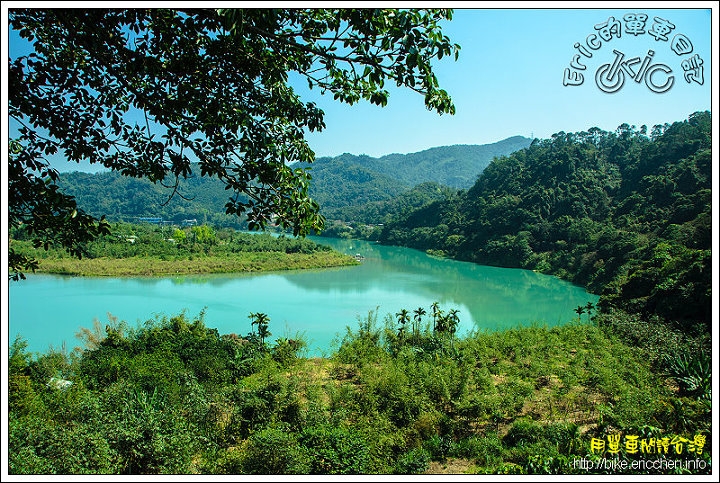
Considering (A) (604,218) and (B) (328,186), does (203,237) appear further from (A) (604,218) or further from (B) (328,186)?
(B) (328,186)

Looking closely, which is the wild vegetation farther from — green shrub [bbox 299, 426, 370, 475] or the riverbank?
green shrub [bbox 299, 426, 370, 475]

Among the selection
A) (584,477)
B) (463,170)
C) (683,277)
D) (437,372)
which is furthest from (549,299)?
(463,170)

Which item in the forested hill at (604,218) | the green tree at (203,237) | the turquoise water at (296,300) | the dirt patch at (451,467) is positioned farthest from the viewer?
the green tree at (203,237)

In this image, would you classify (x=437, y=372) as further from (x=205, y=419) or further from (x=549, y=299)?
(x=549, y=299)

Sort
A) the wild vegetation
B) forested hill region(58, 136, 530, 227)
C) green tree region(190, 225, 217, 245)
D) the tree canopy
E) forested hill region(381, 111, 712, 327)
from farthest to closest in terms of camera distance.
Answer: green tree region(190, 225, 217, 245)
forested hill region(58, 136, 530, 227)
the wild vegetation
forested hill region(381, 111, 712, 327)
the tree canopy

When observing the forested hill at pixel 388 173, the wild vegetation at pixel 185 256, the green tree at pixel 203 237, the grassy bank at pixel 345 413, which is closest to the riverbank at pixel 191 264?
the wild vegetation at pixel 185 256

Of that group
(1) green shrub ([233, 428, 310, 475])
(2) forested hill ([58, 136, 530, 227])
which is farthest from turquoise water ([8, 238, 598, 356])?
(1) green shrub ([233, 428, 310, 475])

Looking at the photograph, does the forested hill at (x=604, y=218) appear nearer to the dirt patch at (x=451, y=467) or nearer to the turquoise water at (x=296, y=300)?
the turquoise water at (x=296, y=300)
